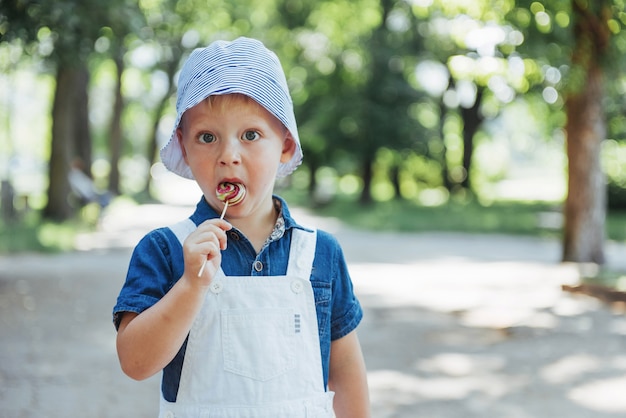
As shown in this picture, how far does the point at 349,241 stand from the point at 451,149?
106 feet

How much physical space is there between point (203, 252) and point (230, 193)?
229 mm

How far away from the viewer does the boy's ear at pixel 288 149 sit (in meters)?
2.11

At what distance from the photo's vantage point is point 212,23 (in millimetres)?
31328

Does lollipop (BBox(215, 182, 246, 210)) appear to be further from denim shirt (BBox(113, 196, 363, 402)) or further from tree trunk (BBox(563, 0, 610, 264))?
tree trunk (BBox(563, 0, 610, 264))

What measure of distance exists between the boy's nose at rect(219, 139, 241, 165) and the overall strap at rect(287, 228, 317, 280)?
0.88 ft

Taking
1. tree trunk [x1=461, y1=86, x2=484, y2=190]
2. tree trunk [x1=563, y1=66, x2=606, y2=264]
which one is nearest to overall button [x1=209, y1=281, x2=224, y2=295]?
tree trunk [x1=563, y1=66, x2=606, y2=264]

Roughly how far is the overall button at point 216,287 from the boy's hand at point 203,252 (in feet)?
0.55

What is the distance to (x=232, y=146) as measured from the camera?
6.20ft

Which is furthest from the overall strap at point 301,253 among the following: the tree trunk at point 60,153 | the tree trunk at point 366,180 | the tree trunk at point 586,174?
the tree trunk at point 366,180

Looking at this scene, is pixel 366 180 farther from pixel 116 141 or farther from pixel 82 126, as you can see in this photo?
pixel 82 126

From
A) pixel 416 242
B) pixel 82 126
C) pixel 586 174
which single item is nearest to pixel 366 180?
pixel 82 126

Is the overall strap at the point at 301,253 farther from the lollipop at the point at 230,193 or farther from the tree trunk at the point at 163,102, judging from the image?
the tree trunk at the point at 163,102

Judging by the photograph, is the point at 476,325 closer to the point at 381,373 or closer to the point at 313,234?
the point at 381,373

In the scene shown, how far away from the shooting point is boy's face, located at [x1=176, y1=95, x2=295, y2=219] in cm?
190
